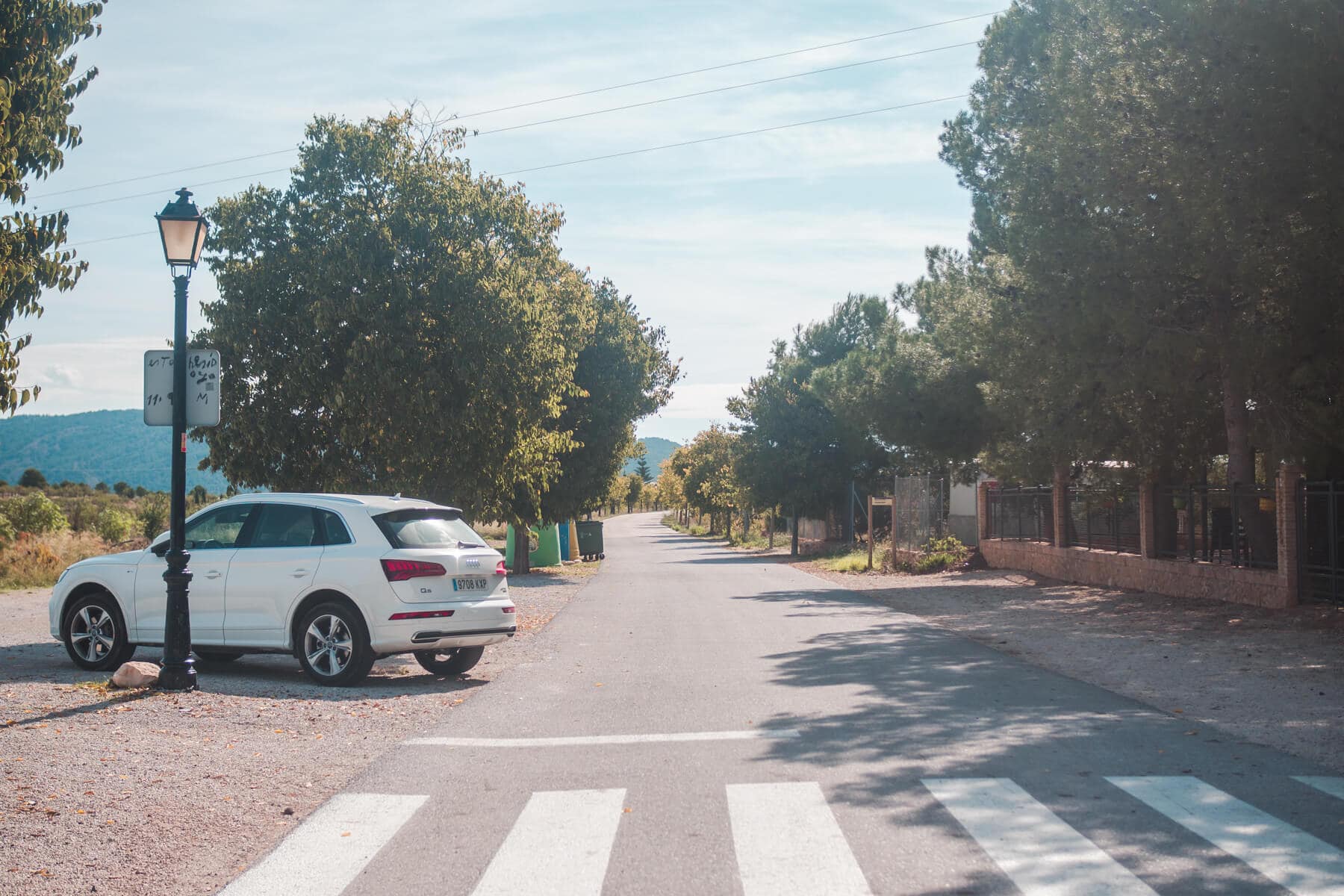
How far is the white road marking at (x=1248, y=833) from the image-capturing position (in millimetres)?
4836

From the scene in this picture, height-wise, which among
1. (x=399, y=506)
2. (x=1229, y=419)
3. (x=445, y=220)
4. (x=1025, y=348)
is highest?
(x=445, y=220)

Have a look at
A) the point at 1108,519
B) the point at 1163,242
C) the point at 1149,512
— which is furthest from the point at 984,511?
the point at 1163,242

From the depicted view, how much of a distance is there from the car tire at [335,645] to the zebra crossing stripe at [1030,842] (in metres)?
5.82

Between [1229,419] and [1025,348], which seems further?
[1025,348]

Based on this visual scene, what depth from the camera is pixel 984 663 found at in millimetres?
12289

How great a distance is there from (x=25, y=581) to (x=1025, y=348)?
793 inches

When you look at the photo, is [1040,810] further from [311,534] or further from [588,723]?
[311,534]

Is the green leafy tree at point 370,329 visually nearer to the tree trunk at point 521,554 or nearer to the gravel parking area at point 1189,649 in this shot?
the gravel parking area at point 1189,649

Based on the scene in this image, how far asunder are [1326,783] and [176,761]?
6.77 m

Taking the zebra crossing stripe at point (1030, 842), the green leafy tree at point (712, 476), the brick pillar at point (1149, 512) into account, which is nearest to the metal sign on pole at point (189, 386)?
the zebra crossing stripe at point (1030, 842)

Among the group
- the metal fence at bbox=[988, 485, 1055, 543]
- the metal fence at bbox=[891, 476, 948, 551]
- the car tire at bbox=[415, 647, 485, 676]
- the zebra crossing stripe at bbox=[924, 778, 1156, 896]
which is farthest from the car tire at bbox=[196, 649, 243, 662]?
the metal fence at bbox=[891, 476, 948, 551]

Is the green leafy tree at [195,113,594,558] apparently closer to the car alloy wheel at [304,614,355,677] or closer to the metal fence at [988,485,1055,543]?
the car alloy wheel at [304,614,355,677]

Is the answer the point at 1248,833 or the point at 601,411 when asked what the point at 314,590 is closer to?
the point at 1248,833

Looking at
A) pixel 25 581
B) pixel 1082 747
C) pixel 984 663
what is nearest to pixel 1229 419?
pixel 984 663
